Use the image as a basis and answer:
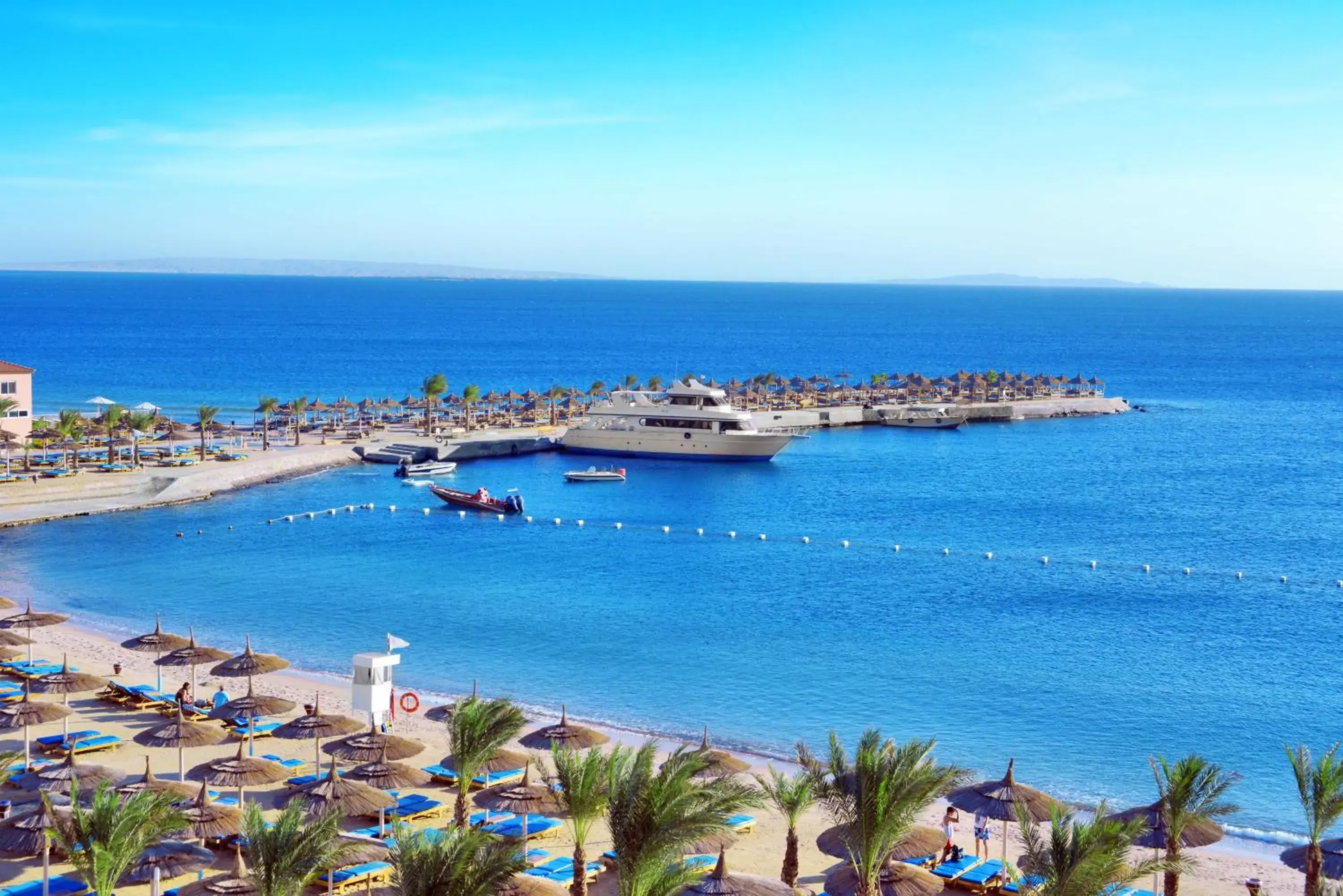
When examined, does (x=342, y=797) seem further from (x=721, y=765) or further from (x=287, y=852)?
(x=721, y=765)

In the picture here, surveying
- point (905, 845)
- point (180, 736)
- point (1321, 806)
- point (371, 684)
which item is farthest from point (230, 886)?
point (1321, 806)

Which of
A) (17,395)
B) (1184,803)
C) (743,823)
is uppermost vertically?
(17,395)

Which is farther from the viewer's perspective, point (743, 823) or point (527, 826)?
point (743, 823)

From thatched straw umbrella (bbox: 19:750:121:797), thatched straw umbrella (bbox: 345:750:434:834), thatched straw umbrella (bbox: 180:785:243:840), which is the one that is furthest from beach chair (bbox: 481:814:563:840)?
thatched straw umbrella (bbox: 19:750:121:797)

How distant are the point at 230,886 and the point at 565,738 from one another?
7.31 meters

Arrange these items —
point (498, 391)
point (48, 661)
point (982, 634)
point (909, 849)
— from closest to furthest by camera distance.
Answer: point (909, 849) < point (48, 661) < point (982, 634) < point (498, 391)

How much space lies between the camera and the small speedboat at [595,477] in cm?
6662

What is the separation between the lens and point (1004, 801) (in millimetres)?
18953

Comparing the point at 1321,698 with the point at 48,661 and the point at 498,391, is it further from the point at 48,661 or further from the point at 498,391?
the point at 498,391

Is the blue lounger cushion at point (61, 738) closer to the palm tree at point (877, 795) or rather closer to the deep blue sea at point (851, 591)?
the deep blue sea at point (851, 591)

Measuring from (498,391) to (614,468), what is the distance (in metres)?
43.2

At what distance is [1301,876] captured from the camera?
21172 millimetres

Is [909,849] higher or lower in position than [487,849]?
lower

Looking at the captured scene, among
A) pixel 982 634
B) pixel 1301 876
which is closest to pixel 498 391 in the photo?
pixel 982 634
